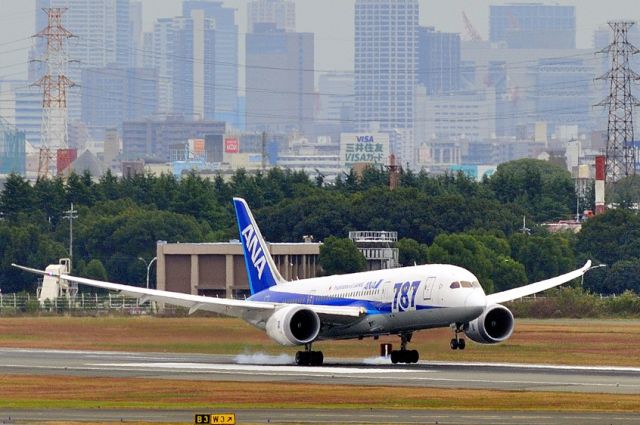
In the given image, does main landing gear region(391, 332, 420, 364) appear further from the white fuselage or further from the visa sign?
the visa sign

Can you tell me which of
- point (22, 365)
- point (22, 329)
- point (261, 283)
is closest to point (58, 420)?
point (22, 365)

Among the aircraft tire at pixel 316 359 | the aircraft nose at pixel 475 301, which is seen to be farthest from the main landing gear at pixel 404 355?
the aircraft nose at pixel 475 301

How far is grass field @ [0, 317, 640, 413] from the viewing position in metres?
64.4

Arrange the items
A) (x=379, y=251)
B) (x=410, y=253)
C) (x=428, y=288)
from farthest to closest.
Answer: (x=410, y=253)
(x=379, y=251)
(x=428, y=288)

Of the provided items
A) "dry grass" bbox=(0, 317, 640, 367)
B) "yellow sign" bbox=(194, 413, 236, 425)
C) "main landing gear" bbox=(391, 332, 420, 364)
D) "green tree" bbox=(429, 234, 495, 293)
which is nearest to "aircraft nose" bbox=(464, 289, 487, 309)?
"main landing gear" bbox=(391, 332, 420, 364)

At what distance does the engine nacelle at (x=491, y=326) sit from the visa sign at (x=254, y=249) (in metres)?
13.9

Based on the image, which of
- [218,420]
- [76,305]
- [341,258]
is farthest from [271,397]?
[341,258]

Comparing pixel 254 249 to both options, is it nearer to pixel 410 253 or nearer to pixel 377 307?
pixel 377 307

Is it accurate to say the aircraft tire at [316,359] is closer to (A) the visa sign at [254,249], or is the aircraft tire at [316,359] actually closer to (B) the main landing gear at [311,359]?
(B) the main landing gear at [311,359]

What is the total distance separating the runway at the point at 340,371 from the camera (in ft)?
236

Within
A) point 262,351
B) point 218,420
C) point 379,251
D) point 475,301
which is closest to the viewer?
point 218,420

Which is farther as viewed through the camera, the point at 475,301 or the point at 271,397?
the point at 475,301

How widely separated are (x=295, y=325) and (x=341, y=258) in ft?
279

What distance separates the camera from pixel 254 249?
93875 millimetres
